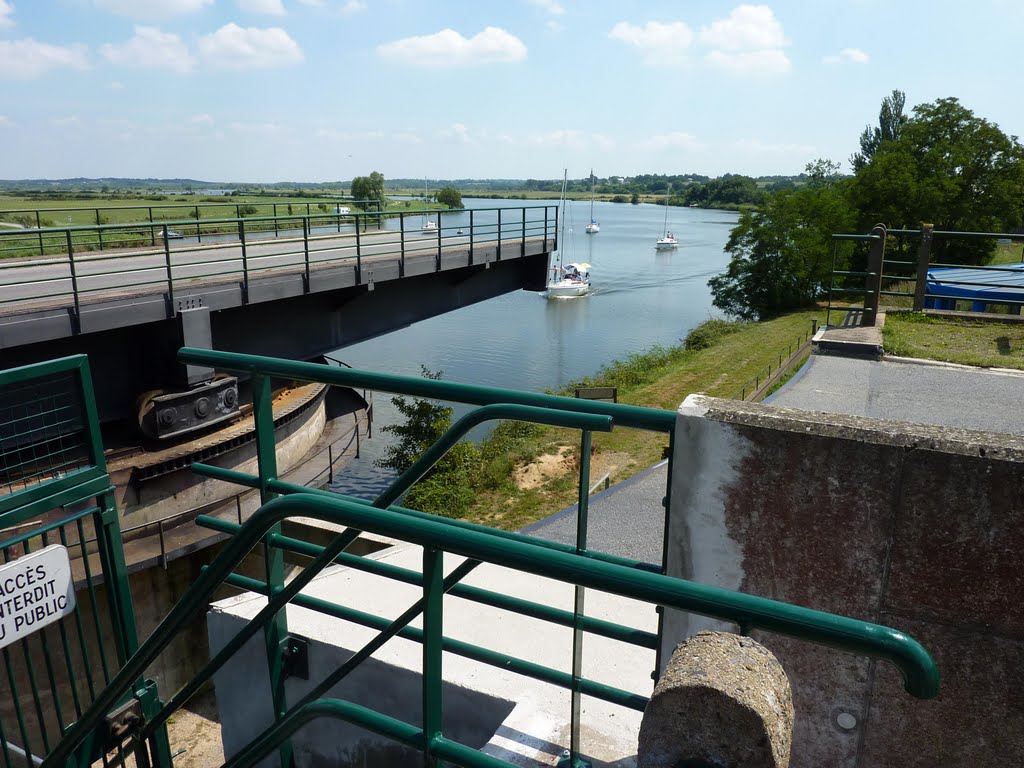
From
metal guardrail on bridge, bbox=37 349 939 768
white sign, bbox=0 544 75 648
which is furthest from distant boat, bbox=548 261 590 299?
metal guardrail on bridge, bbox=37 349 939 768

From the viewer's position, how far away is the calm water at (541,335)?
113ft

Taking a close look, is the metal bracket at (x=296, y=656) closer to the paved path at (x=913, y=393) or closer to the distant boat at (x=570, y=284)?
the paved path at (x=913, y=393)

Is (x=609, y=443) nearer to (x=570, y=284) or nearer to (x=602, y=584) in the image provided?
(x=602, y=584)

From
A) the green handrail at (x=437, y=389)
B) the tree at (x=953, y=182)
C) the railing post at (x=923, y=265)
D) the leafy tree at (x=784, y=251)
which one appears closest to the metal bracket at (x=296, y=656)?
the green handrail at (x=437, y=389)

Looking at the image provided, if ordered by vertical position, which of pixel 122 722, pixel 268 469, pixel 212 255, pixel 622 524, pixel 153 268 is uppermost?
pixel 268 469

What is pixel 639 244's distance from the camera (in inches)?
4828

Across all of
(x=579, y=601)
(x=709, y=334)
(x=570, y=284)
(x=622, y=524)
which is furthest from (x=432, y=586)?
(x=570, y=284)

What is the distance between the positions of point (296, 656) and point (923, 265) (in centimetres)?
1228

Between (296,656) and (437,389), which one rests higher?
(437,389)

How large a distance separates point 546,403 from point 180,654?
1348cm

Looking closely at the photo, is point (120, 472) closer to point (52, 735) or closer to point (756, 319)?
point (52, 735)

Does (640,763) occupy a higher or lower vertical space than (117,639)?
higher

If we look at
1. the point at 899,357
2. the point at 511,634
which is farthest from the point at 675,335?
the point at 511,634

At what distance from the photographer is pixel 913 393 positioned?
31.4 feet
